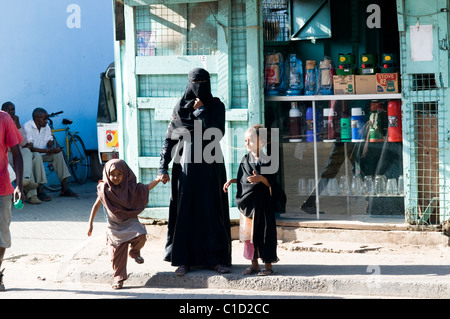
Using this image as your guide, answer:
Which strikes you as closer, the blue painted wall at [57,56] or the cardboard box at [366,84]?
the cardboard box at [366,84]

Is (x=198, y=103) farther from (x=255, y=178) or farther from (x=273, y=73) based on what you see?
(x=273, y=73)

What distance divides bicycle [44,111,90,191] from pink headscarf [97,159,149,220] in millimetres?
5414

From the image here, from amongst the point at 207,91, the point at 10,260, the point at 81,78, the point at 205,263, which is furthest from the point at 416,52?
the point at 81,78

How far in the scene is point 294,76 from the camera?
7668 millimetres

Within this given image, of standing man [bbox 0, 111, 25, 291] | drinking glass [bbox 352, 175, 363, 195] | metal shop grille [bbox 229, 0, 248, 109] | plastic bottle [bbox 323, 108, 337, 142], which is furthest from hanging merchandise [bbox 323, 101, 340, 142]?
standing man [bbox 0, 111, 25, 291]

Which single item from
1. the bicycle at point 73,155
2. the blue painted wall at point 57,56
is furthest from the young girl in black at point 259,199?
the blue painted wall at point 57,56

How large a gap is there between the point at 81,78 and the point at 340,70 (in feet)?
18.8

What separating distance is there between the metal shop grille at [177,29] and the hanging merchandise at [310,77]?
98 cm

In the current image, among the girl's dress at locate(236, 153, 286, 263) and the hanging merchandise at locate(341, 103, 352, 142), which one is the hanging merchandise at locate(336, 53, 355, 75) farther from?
the girl's dress at locate(236, 153, 286, 263)

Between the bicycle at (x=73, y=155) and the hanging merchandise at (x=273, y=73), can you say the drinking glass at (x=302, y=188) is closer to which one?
the hanging merchandise at (x=273, y=73)

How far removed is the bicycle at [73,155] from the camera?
461 inches

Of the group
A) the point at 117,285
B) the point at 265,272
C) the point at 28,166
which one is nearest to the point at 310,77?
the point at 265,272

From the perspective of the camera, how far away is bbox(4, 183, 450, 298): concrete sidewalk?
599 cm

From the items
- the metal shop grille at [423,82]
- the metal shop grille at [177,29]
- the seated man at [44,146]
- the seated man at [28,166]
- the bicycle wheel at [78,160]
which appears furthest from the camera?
the bicycle wheel at [78,160]
